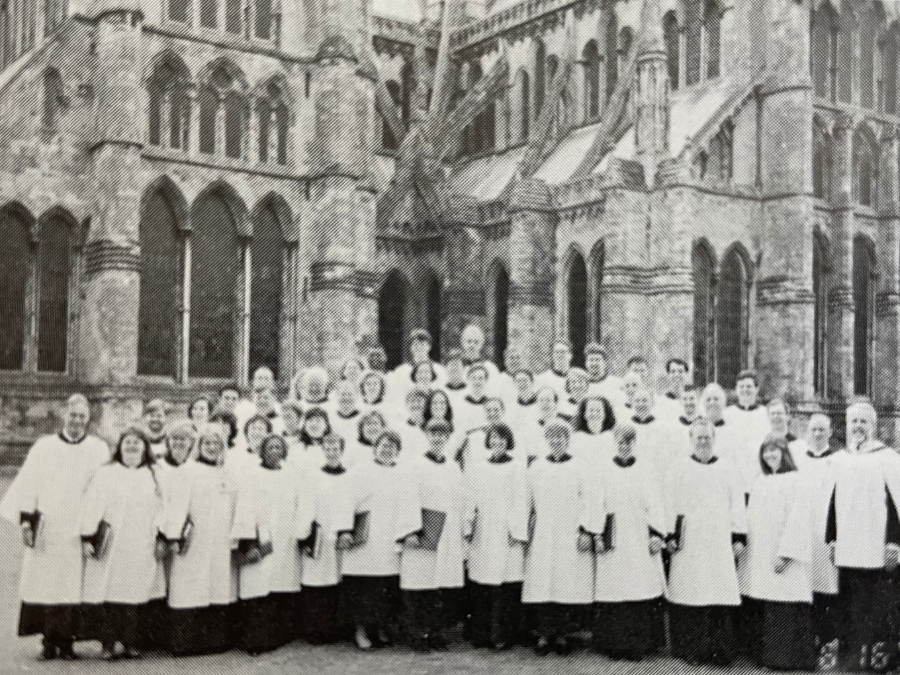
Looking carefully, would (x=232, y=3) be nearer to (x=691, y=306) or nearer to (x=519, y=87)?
(x=691, y=306)

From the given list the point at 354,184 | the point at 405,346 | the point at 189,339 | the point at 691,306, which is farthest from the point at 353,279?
the point at 691,306

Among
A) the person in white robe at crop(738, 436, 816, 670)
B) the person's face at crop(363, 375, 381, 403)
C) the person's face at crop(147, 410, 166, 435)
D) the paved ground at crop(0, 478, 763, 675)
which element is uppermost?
the person's face at crop(363, 375, 381, 403)

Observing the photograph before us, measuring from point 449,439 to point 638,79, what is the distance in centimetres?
1633

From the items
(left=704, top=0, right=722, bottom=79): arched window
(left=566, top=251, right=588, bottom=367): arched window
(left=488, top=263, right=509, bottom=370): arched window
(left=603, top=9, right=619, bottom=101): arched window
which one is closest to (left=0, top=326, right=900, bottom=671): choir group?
(left=566, top=251, right=588, bottom=367): arched window

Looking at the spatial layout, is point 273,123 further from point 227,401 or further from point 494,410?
point 494,410

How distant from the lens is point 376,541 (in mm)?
9805

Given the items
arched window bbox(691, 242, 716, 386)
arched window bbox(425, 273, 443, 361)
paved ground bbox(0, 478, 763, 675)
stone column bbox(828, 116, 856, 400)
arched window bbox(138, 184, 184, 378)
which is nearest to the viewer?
paved ground bbox(0, 478, 763, 675)

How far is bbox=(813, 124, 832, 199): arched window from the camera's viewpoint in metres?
26.6

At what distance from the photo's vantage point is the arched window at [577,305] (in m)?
26.1

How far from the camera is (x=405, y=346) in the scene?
89.8 ft

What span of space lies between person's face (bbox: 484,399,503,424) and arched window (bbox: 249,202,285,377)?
11892 mm

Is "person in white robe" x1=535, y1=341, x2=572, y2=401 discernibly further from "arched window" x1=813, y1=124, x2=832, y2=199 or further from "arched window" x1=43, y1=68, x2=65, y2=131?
"arched window" x1=813, y1=124, x2=832, y2=199

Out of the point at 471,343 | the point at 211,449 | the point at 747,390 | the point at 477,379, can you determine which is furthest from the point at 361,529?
the point at 747,390

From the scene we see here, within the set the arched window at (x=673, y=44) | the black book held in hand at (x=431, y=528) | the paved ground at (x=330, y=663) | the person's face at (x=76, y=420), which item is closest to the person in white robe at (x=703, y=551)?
the paved ground at (x=330, y=663)
